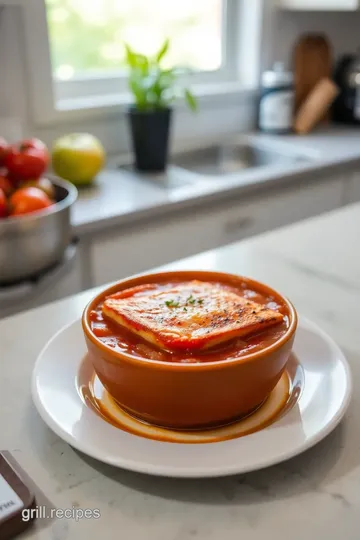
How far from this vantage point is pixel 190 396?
486 millimetres

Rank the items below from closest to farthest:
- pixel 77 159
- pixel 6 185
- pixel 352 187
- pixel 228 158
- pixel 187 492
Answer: pixel 187 492 → pixel 6 185 → pixel 77 159 → pixel 352 187 → pixel 228 158

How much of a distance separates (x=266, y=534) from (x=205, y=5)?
2.13 m

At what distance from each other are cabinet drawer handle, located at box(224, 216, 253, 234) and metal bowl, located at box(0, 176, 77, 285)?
62 centimetres

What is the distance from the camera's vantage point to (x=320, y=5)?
6.59ft

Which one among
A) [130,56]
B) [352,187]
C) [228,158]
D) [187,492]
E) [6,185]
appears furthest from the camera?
[228,158]

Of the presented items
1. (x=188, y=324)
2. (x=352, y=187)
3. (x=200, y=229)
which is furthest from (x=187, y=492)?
(x=352, y=187)

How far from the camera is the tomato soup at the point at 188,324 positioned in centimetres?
51

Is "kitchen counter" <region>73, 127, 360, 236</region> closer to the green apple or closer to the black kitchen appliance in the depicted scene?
the green apple

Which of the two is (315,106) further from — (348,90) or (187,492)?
(187,492)

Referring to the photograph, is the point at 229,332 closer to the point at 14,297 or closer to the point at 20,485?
the point at 20,485

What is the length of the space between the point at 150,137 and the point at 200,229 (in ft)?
1.14

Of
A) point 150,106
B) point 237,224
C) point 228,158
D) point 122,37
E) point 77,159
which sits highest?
point 122,37

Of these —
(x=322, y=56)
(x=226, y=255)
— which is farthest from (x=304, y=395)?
(x=322, y=56)

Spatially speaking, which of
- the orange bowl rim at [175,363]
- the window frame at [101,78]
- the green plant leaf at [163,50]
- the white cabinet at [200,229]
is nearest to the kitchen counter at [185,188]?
the white cabinet at [200,229]
